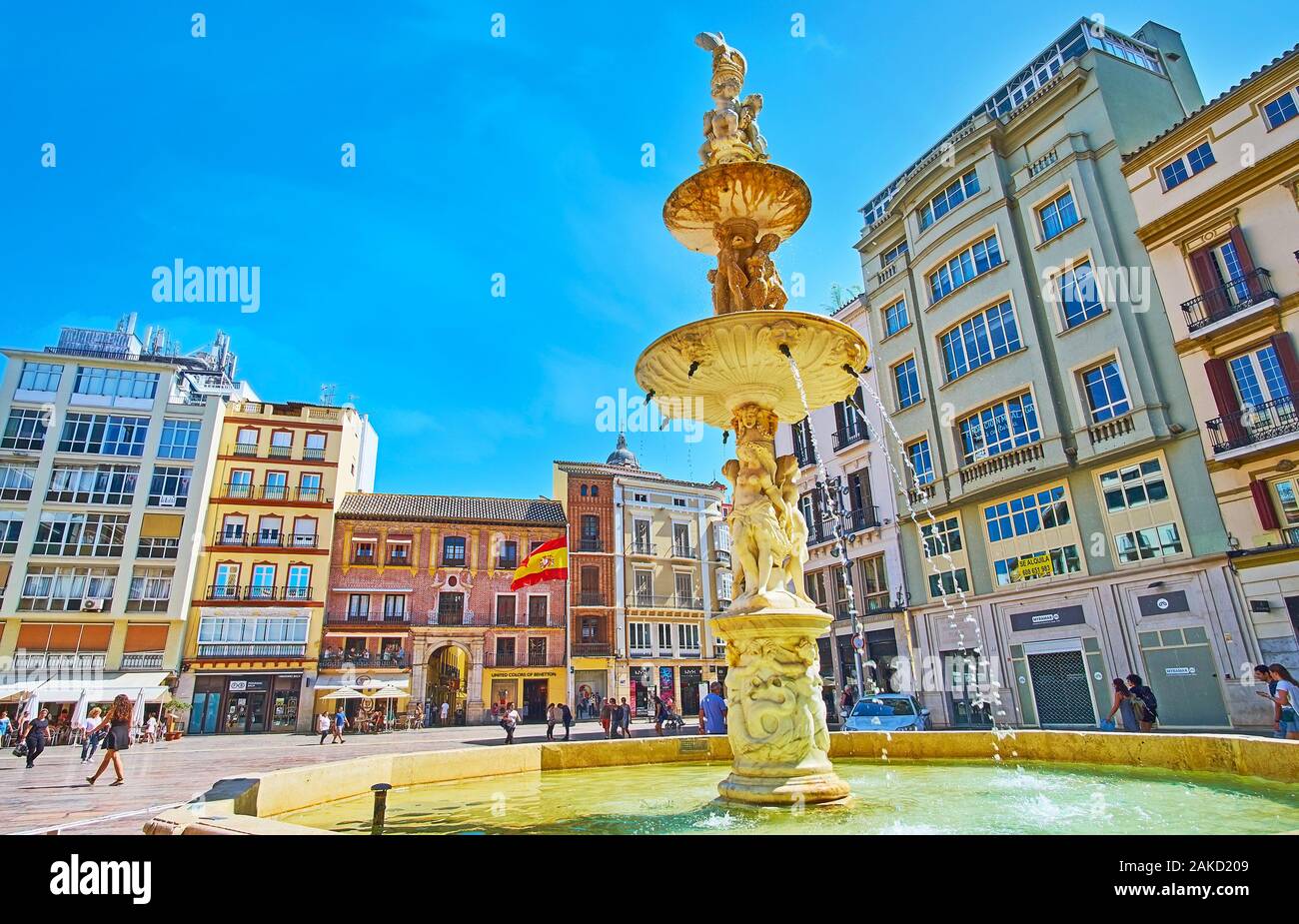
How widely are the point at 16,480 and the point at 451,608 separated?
79.6 ft

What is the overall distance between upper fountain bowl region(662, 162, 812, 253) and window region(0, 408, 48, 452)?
150ft

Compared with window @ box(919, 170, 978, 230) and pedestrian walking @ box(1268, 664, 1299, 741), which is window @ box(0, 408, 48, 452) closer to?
window @ box(919, 170, 978, 230)

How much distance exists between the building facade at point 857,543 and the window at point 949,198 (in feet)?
14.9

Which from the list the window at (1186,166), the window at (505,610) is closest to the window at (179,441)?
the window at (505,610)

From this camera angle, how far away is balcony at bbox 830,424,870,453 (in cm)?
3155

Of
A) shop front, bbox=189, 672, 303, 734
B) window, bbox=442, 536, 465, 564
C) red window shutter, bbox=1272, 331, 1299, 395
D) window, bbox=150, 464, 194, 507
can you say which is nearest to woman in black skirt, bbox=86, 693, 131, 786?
red window shutter, bbox=1272, 331, 1299, 395

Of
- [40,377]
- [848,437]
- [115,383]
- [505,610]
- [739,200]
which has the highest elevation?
[40,377]

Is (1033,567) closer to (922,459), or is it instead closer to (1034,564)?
(1034,564)

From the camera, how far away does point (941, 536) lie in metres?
27.0

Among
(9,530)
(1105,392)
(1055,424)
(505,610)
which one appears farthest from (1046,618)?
(9,530)

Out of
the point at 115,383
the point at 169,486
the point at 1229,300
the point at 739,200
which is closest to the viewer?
the point at 739,200

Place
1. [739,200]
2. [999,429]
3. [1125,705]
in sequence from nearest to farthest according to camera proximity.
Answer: [739,200] < [1125,705] < [999,429]

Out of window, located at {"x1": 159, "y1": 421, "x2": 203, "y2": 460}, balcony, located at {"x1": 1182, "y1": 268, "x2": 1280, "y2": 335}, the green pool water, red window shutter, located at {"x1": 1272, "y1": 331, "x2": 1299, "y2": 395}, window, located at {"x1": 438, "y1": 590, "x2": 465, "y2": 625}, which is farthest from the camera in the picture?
window, located at {"x1": 438, "y1": 590, "x2": 465, "y2": 625}

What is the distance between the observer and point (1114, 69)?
24250 mm
